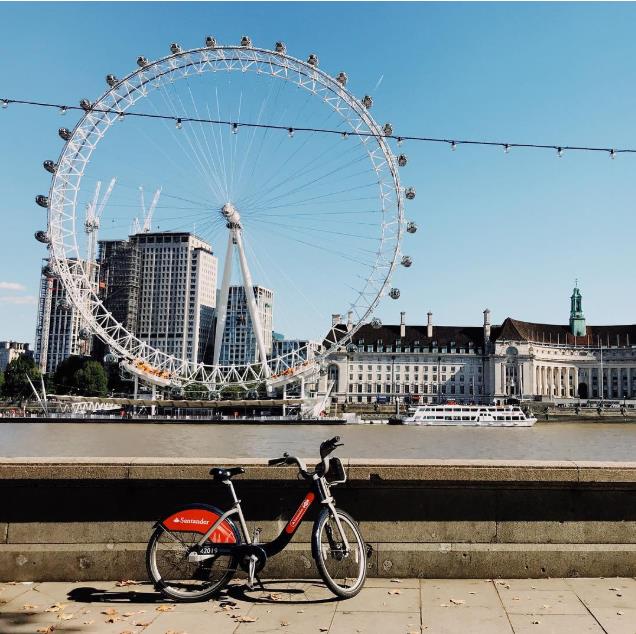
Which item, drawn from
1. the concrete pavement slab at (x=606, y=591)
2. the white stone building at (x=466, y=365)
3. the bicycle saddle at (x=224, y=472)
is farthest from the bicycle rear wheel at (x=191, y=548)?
the white stone building at (x=466, y=365)

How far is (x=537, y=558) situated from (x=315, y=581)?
91.5 inches

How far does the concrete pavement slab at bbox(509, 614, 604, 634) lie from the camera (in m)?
6.31

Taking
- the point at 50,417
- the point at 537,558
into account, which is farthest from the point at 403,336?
the point at 537,558

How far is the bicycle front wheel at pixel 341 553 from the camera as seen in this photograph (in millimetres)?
7125

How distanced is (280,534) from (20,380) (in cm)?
15578

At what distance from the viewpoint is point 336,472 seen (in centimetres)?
750

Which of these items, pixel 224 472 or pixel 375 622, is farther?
pixel 224 472

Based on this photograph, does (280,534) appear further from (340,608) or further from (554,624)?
(554,624)

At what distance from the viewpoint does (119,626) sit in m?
6.48

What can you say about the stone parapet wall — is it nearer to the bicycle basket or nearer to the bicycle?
the bicycle basket

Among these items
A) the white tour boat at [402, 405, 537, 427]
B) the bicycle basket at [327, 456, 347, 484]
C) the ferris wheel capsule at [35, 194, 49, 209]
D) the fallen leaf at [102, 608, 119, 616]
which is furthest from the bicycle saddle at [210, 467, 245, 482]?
the white tour boat at [402, 405, 537, 427]

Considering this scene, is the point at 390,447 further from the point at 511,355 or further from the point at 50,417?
the point at 511,355

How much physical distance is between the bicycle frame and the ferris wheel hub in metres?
65.0

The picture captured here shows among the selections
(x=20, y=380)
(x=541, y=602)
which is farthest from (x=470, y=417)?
(x=541, y=602)
